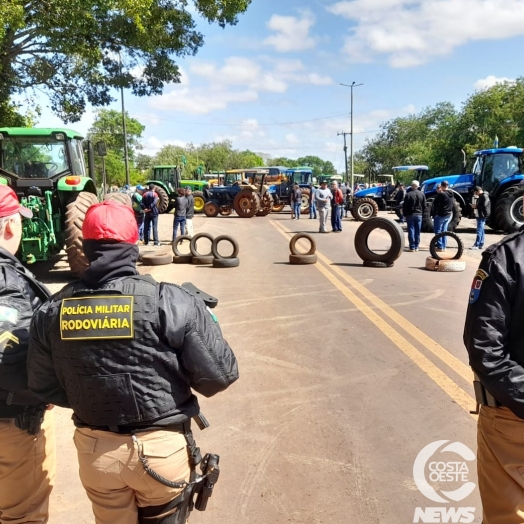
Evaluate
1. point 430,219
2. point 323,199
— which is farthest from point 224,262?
point 430,219

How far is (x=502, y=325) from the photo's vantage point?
2.11 metres

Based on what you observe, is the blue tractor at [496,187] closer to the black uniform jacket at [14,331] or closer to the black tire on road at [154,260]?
the black tire on road at [154,260]

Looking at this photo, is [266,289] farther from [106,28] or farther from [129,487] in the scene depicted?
[106,28]

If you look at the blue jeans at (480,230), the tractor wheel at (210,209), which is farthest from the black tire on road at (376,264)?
the tractor wheel at (210,209)

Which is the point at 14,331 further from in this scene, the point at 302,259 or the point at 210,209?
the point at 210,209

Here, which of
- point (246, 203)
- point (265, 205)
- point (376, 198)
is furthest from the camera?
point (376, 198)

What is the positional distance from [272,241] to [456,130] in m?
38.6

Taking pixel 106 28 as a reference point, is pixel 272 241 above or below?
below

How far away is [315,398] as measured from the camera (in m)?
4.61

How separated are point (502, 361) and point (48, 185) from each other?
9453mm

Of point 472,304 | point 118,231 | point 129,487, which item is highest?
point 118,231

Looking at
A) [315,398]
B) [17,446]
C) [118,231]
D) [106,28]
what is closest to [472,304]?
[118,231]

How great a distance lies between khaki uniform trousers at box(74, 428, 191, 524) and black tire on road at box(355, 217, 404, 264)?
9.69 m

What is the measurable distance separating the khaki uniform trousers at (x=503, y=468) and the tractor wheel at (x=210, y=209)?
26779 millimetres
